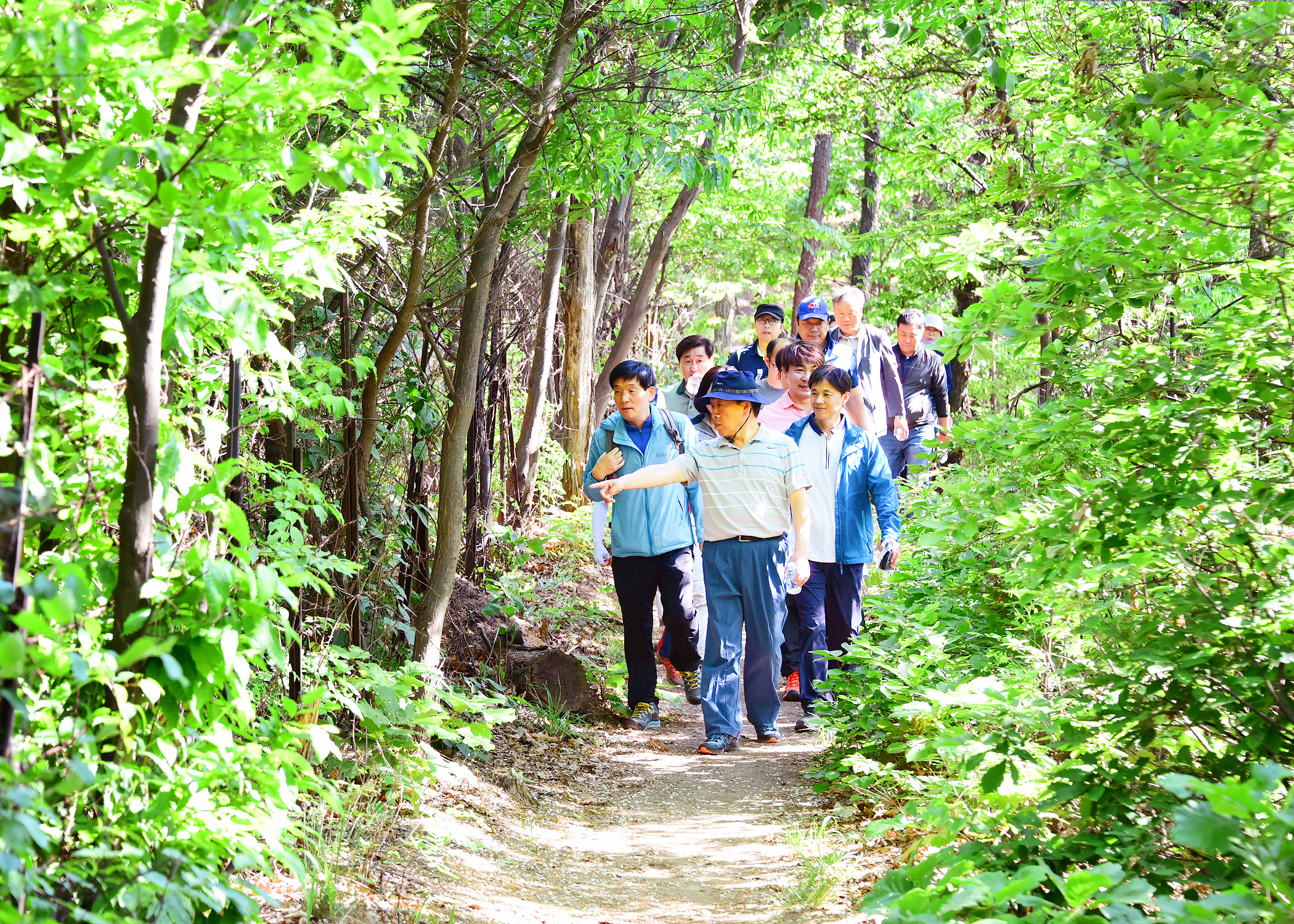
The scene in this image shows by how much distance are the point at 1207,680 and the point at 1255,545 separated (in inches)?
16.8

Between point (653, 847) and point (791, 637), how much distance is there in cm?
267

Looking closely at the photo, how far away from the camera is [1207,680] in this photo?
2.97 m

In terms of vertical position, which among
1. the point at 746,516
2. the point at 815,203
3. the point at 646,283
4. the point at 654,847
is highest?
the point at 815,203

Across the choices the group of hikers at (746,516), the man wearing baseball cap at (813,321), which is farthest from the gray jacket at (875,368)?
the man wearing baseball cap at (813,321)

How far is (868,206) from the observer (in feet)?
58.7

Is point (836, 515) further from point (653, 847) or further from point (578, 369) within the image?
point (578, 369)

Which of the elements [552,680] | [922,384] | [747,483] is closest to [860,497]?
[747,483]

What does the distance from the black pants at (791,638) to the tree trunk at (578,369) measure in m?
4.56

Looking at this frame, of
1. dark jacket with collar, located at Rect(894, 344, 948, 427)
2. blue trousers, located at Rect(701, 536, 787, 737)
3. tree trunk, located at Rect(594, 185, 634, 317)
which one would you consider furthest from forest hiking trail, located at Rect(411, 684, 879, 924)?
tree trunk, located at Rect(594, 185, 634, 317)

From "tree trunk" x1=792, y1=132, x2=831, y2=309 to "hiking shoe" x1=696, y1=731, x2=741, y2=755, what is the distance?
11404 millimetres

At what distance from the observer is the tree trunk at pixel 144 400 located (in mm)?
2498

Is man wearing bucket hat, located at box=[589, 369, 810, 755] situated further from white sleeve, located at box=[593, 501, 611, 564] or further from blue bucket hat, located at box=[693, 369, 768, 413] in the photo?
white sleeve, located at box=[593, 501, 611, 564]

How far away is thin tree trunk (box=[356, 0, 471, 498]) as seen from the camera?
441 cm

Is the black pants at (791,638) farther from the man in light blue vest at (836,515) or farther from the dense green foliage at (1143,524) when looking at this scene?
the dense green foliage at (1143,524)
